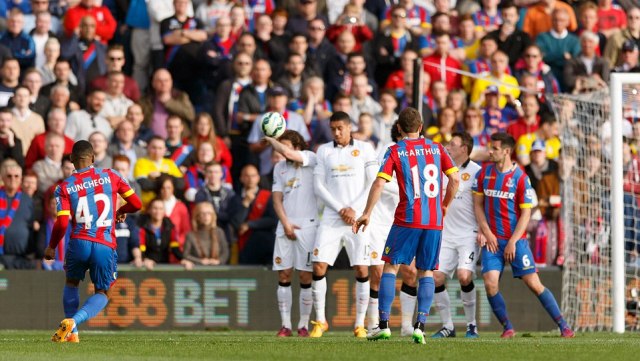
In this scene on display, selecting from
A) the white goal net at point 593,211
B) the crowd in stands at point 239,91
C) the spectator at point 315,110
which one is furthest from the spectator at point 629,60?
the spectator at point 315,110

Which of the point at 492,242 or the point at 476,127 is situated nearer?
the point at 492,242

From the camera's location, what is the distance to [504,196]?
16297mm

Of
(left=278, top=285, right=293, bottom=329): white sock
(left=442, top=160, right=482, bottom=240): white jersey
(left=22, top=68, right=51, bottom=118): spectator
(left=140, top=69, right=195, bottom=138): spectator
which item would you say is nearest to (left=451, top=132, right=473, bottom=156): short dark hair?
(left=442, top=160, right=482, bottom=240): white jersey

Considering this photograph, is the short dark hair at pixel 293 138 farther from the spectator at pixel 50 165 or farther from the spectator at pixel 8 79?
the spectator at pixel 8 79

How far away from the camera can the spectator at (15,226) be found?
756 inches

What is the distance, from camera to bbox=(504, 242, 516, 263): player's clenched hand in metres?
16.2

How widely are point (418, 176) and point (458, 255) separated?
9.19 ft

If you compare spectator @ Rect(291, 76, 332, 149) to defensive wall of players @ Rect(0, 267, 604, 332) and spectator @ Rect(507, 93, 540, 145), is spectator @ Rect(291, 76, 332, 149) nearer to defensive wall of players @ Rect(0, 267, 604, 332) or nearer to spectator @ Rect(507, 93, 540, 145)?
defensive wall of players @ Rect(0, 267, 604, 332)

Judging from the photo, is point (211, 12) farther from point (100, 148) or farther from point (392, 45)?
point (100, 148)

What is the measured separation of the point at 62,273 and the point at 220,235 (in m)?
2.21

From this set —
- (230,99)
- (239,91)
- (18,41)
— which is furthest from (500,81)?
(18,41)

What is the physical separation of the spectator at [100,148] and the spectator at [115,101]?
1.03 metres

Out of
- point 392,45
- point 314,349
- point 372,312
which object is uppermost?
point 392,45

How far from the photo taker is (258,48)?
74.3 ft
